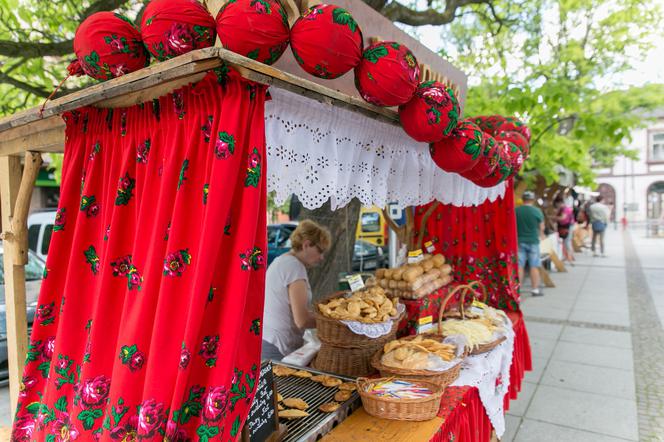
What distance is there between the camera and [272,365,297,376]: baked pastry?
284cm

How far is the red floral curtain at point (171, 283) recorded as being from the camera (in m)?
1.43

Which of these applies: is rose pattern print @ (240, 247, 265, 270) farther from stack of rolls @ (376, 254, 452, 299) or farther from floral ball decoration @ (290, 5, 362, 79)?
stack of rolls @ (376, 254, 452, 299)

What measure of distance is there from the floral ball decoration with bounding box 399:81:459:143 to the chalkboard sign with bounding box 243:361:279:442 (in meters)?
1.36

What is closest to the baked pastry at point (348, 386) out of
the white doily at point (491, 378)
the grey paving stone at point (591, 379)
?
the white doily at point (491, 378)

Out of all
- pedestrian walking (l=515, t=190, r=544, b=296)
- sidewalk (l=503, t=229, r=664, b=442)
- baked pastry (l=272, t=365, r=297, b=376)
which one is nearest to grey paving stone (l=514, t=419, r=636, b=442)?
sidewalk (l=503, t=229, r=664, b=442)

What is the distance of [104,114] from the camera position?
1.97 metres

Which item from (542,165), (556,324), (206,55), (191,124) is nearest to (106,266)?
(191,124)

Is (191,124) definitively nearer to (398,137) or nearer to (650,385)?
(398,137)

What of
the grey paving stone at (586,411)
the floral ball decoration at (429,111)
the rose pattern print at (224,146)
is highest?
the floral ball decoration at (429,111)

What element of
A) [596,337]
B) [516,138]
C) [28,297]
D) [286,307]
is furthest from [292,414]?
[596,337]

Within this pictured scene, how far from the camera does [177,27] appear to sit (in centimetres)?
148

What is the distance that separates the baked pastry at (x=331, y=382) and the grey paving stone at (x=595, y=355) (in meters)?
4.34

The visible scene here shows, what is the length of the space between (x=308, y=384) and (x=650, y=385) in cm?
438

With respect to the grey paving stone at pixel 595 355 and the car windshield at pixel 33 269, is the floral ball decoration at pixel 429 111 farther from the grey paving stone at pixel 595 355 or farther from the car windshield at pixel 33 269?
the car windshield at pixel 33 269
